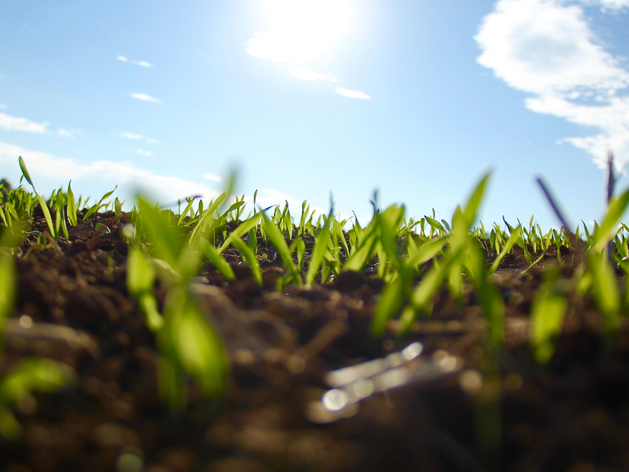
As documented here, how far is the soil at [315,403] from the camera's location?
1.61ft

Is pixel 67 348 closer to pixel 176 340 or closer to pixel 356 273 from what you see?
pixel 176 340

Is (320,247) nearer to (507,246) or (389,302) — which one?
(389,302)

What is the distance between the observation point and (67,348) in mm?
641

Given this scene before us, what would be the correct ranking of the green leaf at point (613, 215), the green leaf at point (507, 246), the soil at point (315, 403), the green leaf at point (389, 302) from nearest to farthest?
1. the soil at point (315, 403)
2. the green leaf at point (389, 302)
3. the green leaf at point (613, 215)
4. the green leaf at point (507, 246)

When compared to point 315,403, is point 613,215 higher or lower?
higher

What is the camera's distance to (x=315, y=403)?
1.85ft

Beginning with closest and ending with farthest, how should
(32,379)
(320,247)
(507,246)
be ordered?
(32,379), (320,247), (507,246)

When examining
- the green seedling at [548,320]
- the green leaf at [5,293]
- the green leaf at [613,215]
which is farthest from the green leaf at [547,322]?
the green leaf at [5,293]

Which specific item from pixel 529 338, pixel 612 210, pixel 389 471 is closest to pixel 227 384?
pixel 389 471

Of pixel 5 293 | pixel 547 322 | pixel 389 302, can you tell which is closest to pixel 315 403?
pixel 389 302

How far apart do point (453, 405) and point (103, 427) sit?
17.2 inches

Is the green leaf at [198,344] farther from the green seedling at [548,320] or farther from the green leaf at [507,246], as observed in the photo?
the green leaf at [507,246]

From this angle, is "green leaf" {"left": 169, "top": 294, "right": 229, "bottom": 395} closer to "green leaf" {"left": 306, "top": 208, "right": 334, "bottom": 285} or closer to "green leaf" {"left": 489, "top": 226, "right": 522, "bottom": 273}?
"green leaf" {"left": 306, "top": 208, "right": 334, "bottom": 285}

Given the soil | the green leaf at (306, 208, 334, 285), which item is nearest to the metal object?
the soil
